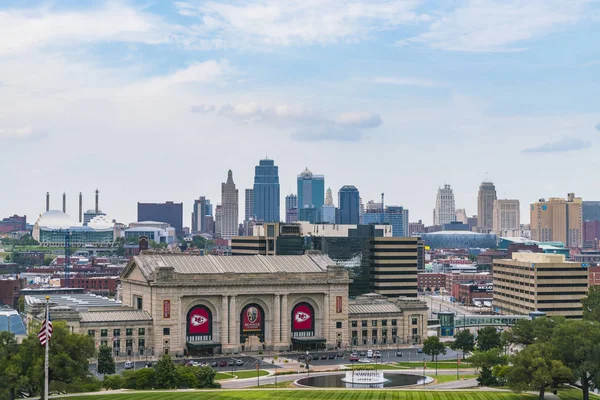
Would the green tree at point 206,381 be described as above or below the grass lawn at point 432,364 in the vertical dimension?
above

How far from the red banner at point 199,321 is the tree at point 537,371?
71.4 metres

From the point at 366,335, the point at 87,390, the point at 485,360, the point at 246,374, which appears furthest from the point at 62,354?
the point at 366,335

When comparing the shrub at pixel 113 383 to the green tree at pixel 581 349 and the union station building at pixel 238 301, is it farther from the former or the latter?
the green tree at pixel 581 349

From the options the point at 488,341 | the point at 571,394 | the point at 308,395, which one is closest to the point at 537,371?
the point at 571,394

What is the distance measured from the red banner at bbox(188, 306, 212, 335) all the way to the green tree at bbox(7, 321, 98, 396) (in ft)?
190

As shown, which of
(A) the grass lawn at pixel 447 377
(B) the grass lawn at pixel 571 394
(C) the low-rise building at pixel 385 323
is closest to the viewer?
(B) the grass lawn at pixel 571 394

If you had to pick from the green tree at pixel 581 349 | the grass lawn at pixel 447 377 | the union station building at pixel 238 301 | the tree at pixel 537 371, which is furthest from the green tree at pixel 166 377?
the green tree at pixel 581 349

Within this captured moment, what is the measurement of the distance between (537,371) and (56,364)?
52.7 metres

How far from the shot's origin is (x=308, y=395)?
409 ft

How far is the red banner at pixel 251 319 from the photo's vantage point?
604 ft

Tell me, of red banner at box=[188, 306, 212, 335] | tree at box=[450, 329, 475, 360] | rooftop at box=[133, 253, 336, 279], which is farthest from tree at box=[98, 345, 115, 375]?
tree at box=[450, 329, 475, 360]

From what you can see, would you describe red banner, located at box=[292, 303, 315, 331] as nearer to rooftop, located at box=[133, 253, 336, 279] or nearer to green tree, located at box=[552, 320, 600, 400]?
rooftop, located at box=[133, 253, 336, 279]

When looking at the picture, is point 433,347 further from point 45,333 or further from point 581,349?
point 45,333

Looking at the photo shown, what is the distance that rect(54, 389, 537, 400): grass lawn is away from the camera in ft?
393
